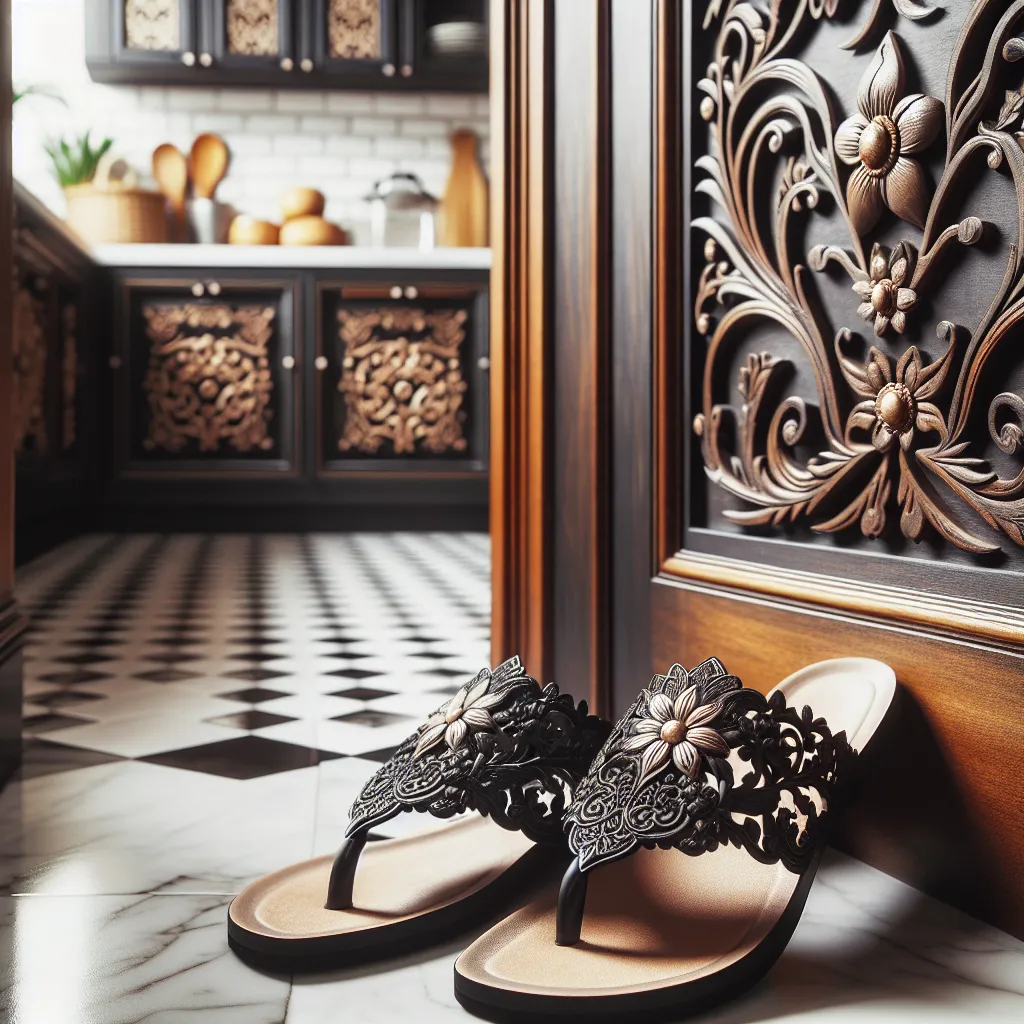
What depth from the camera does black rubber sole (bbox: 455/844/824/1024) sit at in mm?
755

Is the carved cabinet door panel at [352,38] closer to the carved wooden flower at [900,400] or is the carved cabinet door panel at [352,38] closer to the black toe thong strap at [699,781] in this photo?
the carved wooden flower at [900,400]

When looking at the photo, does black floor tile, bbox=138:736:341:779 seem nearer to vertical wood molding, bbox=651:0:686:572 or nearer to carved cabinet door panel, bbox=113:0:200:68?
vertical wood molding, bbox=651:0:686:572

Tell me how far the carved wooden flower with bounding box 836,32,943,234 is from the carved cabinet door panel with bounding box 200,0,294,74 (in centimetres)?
469

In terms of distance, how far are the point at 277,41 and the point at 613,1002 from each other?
5256 millimetres

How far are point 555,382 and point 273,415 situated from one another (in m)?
3.55

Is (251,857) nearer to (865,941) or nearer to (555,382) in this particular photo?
(865,941)

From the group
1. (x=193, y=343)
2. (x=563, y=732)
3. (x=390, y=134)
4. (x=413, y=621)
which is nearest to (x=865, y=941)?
(x=563, y=732)

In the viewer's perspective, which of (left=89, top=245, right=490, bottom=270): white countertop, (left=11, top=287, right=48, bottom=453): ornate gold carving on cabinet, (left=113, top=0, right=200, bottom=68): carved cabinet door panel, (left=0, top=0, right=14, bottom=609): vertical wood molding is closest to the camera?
(left=0, top=0, right=14, bottom=609): vertical wood molding

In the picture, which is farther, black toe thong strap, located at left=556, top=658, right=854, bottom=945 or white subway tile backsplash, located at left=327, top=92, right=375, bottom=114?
white subway tile backsplash, located at left=327, top=92, right=375, bottom=114

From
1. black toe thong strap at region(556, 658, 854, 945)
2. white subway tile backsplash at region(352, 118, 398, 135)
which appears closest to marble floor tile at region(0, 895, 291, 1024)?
black toe thong strap at region(556, 658, 854, 945)

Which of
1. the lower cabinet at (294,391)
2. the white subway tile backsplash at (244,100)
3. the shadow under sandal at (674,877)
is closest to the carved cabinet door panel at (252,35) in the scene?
the white subway tile backsplash at (244,100)

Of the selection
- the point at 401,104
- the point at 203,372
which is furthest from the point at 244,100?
the point at 203,372

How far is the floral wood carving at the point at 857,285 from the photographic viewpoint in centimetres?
95

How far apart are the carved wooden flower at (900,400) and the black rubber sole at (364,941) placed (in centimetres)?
52
